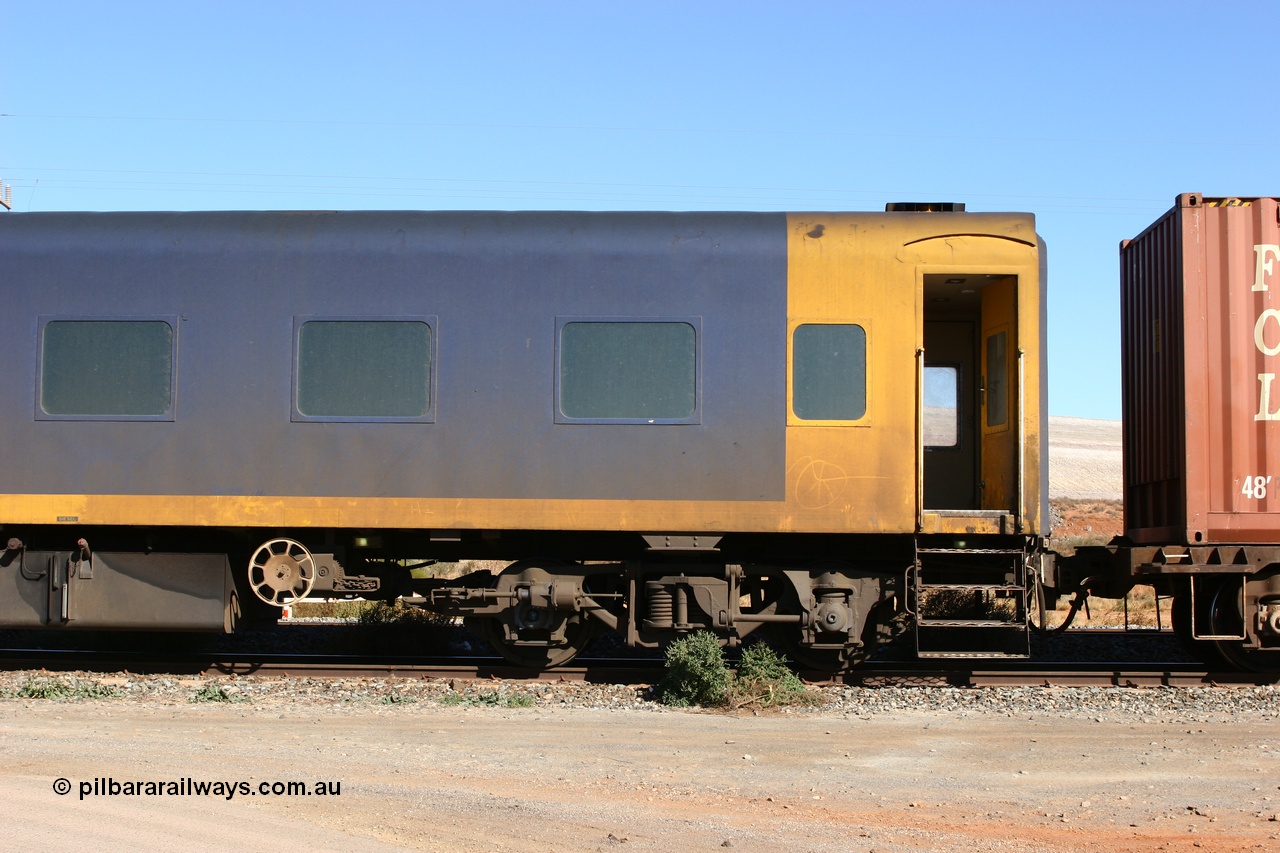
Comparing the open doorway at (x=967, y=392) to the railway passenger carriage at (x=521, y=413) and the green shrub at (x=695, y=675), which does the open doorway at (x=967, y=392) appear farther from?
the green shrub at (x=695, y=675)

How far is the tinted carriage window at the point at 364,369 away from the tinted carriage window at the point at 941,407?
13.9 feet

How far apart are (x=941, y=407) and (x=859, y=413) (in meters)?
1.56

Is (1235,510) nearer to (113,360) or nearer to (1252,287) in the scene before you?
(1252,287)

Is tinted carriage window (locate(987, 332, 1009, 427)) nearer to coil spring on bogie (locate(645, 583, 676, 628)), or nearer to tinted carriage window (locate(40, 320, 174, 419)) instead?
coil spring on bogie (locate(645, 583, 676, 628))

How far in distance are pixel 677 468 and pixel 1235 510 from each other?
441cm

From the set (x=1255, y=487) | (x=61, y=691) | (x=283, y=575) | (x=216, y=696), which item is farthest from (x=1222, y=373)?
(x=61, y=691)

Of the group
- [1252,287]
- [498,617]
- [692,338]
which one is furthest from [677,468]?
[1252,287]

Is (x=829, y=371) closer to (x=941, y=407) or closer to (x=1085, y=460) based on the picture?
(x=941, y=407)

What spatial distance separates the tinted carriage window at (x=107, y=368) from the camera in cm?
905

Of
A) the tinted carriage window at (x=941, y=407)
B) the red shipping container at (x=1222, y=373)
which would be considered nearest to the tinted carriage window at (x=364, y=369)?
the tinted carriage window at (x=941, y=407)

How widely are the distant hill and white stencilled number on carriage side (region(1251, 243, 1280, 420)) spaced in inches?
1527

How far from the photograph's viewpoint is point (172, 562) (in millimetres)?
9375

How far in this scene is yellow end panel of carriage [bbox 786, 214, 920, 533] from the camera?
8797 millimetres

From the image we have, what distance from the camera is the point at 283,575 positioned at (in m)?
9.23
